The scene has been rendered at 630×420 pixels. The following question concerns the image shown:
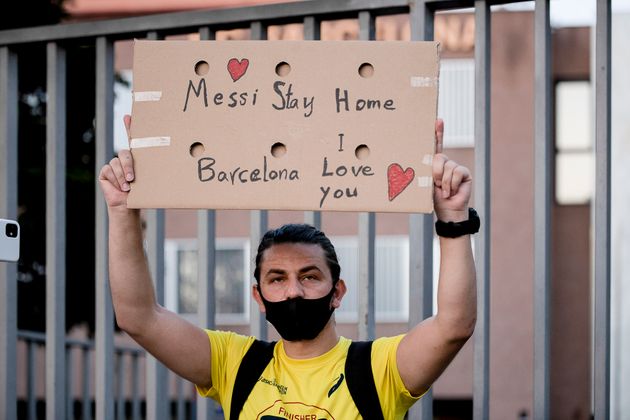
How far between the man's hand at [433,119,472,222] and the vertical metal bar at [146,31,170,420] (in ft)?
5.16

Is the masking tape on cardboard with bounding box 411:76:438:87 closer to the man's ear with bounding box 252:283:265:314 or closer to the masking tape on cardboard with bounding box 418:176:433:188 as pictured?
the masking tape on cardboard with bounding box 418:176:433:188

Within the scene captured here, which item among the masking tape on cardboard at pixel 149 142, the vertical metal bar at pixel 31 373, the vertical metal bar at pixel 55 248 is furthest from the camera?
the vertical metal bar at pixel 31 373

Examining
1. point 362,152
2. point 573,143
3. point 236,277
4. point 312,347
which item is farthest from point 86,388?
point 573,143

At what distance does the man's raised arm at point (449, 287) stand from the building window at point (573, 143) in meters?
16.2

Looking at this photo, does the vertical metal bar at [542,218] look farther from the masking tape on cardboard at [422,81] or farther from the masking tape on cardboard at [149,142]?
the masking tape on cardboard at [149,142]

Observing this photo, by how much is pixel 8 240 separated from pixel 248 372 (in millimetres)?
914

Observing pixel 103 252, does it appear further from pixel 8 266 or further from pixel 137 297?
pixel 137 297

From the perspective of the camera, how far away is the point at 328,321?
9.74 feet

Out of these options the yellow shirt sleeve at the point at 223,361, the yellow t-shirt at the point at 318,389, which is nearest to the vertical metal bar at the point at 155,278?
the yellow shirt sleeve at the point at 223,361

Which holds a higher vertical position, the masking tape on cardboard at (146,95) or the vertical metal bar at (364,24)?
the vertical metal bar at (364,24)

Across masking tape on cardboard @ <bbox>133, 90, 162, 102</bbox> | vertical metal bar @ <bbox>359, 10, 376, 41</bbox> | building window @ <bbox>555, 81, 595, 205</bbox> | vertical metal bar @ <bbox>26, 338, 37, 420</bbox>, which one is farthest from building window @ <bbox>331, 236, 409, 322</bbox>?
masking tape on cardboard @ <bbox>133, 90, 162, 102</bbox>

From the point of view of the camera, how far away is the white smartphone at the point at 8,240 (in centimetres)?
334

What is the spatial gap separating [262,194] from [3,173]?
6.05 feet

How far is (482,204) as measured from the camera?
3521 mm
